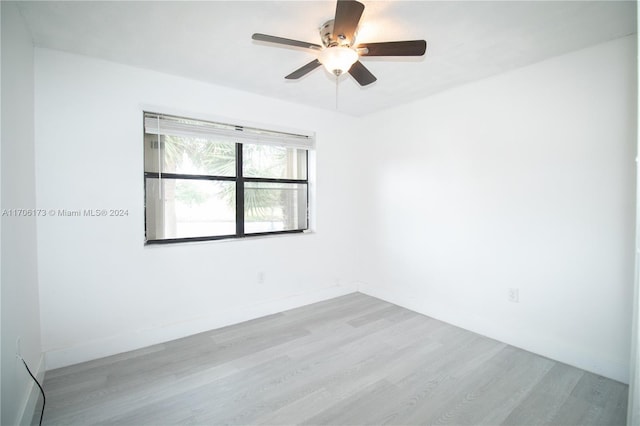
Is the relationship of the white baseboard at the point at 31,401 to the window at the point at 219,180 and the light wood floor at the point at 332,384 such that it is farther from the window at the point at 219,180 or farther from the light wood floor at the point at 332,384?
the window at the point at 219,180

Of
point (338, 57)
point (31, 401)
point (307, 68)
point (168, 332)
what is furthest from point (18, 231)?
point (338, 57)

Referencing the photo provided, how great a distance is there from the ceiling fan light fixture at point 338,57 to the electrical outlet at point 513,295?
2290 mm

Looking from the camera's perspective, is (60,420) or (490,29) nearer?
(60,420)

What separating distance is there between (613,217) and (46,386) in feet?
13.2

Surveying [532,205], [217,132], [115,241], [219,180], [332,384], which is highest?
[217,132]

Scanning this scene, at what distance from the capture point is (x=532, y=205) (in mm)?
2475

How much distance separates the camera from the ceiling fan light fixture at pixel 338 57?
5.71 feet

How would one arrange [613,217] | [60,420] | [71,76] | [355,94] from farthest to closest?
[355,94], [71,76], [613,217], [60,420]

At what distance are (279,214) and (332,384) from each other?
6.39 feet

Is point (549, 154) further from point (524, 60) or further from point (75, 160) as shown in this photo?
point (75, 160)

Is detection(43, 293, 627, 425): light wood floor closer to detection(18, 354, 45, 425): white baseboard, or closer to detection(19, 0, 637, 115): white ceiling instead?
detection(18, 354, 45, 425): white baseboard

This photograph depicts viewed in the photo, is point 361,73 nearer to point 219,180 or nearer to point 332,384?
point 219,180

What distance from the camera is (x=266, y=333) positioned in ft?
9.29

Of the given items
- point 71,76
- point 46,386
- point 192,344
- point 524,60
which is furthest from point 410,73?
point 46,386
